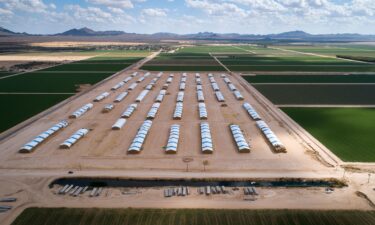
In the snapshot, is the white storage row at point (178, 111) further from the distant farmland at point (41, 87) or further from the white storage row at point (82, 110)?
the distant farmland at point (41, 87)

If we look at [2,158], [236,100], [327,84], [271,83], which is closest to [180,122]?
[236,100]

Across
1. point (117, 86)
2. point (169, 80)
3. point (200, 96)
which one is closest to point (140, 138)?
point (200, 96)

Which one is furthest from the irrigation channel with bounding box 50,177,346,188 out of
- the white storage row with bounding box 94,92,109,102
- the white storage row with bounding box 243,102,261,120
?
the white storage row with bounding box 94,92,109,102

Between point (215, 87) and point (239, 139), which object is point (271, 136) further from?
point (215, 87)

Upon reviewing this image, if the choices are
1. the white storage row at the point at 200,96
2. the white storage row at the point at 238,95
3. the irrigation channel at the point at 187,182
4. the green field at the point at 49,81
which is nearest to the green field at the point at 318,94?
the white storage row at the point at 238,95

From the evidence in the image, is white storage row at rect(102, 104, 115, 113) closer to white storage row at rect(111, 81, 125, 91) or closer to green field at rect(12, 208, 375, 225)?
white storage row at rect(111, 81, 125, 91)

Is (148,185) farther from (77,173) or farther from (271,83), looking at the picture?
(271,83)
